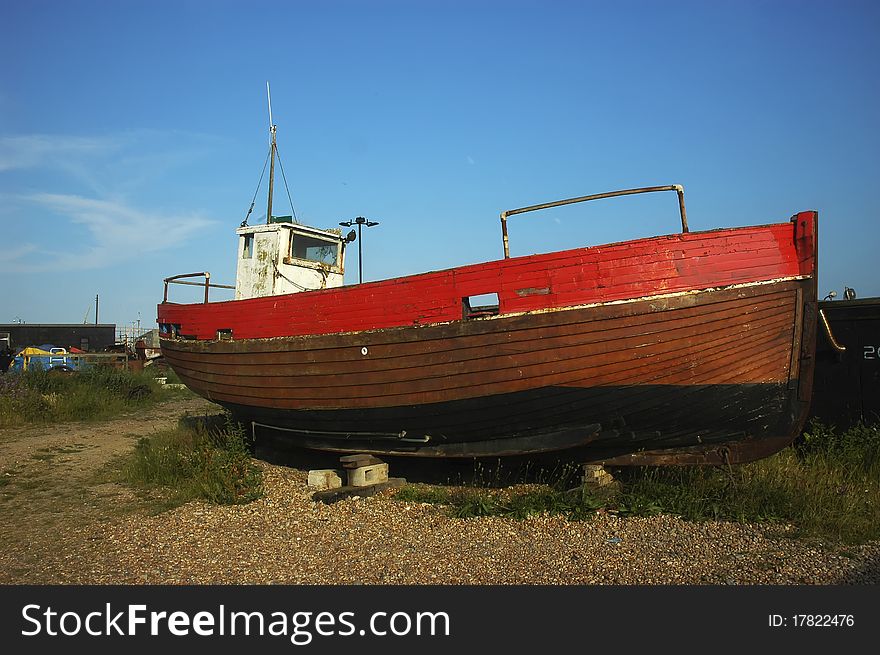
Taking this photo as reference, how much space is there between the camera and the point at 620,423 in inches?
250

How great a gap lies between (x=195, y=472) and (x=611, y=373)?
16.4 ft

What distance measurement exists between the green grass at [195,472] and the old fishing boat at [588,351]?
49.6 inches

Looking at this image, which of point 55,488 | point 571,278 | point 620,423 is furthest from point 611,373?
point 55,488

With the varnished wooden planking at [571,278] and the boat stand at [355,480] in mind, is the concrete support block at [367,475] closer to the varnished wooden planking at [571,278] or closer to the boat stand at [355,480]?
the boat stand at [355,480]

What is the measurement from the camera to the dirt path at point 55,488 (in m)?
5.73

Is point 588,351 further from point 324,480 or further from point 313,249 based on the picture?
point 313,249

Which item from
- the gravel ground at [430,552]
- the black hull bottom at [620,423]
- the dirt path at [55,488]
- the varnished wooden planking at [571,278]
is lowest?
the gravel ground at [430,552]

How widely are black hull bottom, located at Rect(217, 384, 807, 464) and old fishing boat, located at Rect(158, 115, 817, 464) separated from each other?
0.05ft

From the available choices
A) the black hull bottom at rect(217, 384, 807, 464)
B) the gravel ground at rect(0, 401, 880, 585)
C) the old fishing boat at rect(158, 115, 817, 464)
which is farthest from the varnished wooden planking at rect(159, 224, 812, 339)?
the gravel ground at rect(0, 401, 880, 585)

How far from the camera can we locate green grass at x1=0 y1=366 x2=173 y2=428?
529 inches

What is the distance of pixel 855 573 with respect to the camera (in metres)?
4.52

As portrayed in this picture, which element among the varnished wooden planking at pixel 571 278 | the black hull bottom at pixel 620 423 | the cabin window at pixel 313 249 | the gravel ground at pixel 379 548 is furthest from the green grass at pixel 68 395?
the black hull bottom at pixel 620 423

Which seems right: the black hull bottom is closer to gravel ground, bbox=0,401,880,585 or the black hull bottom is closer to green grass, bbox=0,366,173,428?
gravel ground, bbox=0,401,880,585

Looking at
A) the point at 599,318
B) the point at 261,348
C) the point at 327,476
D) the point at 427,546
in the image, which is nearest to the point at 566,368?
the point at 599,318
